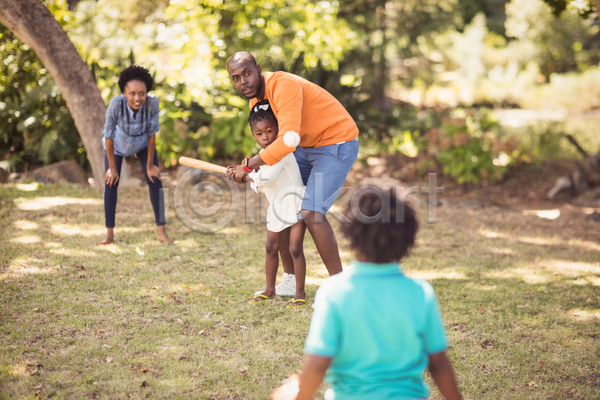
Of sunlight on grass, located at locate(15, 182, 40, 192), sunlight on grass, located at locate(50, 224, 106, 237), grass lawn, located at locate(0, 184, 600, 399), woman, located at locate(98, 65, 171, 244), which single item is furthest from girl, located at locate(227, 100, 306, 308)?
sunlight on grass, located at locate(15, 182, 40, 192)

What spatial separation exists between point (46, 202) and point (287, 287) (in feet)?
13.6

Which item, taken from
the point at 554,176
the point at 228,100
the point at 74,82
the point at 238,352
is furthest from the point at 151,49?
the point at 238,352

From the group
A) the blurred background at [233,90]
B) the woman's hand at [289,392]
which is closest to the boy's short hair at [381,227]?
the woman's hand at [289,392]

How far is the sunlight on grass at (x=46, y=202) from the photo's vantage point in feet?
20.5

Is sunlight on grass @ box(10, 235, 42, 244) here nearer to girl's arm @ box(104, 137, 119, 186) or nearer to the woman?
the woman

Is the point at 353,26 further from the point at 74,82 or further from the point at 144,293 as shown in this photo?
the point at 144,293

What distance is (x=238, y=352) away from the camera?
10.2 feet

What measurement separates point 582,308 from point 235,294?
2.91m

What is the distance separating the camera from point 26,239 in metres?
4.99

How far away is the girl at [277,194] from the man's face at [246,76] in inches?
5.1

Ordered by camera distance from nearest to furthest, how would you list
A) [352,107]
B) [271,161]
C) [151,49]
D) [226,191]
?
[271,161] → [226,191] → [352,107] → [151,49]

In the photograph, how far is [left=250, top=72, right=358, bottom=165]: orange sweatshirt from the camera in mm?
3281

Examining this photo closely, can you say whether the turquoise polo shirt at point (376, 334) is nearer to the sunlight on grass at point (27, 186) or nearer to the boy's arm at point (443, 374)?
the boy's arm at point (443, 374)

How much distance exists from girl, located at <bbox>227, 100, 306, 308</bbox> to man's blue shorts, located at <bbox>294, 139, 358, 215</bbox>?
4.7 inches
